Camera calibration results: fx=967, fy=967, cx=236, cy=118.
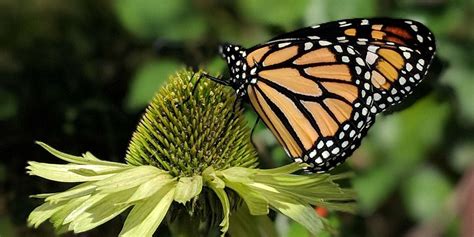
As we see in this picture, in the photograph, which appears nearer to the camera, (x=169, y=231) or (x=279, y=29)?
(x=169, y=231)

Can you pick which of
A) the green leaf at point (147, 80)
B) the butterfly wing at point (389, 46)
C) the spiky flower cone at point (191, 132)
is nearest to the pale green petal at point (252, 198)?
the spiky flower cone at point (191, 132)

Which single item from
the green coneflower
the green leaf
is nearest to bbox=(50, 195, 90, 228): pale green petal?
the green coneflower

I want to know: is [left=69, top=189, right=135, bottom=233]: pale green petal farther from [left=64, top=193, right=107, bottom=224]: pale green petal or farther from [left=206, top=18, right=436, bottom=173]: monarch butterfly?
[left=206, top=18, right=436, bottom=173]: monarch butterfly

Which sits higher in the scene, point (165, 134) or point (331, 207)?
point (165, 134)

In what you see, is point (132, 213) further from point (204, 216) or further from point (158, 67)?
point (158, 67)

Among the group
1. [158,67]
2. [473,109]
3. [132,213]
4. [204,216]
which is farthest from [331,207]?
[473,109]

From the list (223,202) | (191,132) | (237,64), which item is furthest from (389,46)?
(223,202)
